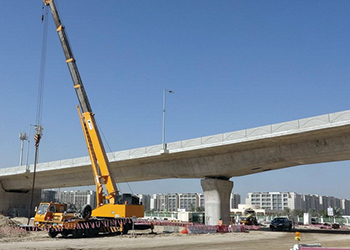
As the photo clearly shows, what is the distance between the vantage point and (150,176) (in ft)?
143

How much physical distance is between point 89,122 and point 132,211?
741 cm

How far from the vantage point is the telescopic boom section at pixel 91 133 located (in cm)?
2636

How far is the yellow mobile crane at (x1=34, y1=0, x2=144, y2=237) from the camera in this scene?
81.8ft

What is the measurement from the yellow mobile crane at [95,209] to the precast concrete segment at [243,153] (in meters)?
11.0

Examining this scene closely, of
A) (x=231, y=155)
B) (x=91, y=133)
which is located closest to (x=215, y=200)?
(x=231, y=155)

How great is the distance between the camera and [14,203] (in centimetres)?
6775

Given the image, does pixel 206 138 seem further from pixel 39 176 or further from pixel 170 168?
pixel 39 176

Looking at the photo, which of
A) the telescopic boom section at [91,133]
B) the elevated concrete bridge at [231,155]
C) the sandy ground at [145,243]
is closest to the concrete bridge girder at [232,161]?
→ the elevated concrete bridge at [231,155]

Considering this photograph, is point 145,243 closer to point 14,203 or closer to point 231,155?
point 231,155

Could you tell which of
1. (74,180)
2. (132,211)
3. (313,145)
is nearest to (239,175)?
A: (313,145)

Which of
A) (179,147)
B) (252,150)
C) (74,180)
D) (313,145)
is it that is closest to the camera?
(313,145)

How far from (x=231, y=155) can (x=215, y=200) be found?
205 inches

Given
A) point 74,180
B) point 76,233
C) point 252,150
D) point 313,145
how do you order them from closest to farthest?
point 76,233 < point 313,145 < point 252,150 < point 74,180

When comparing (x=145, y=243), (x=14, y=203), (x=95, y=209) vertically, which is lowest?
(x=145, y=243)
